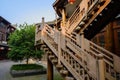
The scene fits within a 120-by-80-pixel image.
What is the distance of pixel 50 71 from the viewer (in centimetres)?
1412

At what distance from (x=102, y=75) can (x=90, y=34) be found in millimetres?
5519

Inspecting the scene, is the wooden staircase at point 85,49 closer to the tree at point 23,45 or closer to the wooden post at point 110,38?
the wooden post at point 110,38

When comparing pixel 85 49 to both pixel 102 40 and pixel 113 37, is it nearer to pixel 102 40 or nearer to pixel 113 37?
pixel 113 37

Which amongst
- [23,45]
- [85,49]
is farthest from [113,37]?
[23,45]

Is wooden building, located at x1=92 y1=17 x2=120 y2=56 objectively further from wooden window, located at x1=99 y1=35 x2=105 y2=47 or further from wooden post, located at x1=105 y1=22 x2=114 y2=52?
wooden window, located at x1=99 y1=35 x2=105 y2=47

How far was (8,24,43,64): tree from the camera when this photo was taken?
69.4 ft

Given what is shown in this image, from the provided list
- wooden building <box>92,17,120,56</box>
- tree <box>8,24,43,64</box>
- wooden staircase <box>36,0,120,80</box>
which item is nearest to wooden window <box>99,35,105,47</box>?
wooden building <box>92,17,120,56</box>

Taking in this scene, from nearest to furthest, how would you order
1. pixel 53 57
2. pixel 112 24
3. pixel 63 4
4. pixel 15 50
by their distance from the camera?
1. pixel 53 57
2. pixel 112 24
3. pixel 63 4
4. pixel 15 50

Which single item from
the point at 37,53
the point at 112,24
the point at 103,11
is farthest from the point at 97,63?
the point at 37,53

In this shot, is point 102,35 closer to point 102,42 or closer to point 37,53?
point 102,42

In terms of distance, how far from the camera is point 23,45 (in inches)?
842

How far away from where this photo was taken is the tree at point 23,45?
21.2 metres

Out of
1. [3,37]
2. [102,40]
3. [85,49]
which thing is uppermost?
[3,37]

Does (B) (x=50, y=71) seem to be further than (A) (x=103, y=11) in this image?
Yes
